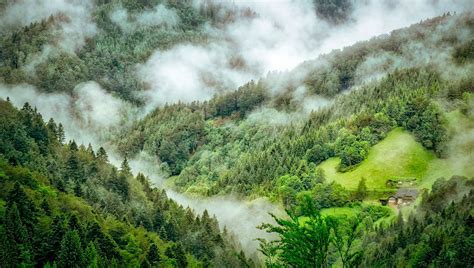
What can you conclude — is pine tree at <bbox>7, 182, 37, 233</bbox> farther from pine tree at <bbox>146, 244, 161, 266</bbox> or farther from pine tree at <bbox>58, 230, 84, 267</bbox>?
pine tree at <bbox>146, 244, 161, 266</bbox>

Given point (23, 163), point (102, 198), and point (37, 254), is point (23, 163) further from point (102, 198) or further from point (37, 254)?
point (37, 254)

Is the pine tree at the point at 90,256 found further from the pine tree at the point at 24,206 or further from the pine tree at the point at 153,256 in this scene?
the pine tree at the point at 153,256

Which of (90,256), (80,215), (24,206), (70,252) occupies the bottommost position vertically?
(70,252)

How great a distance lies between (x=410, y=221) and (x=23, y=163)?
351 ft

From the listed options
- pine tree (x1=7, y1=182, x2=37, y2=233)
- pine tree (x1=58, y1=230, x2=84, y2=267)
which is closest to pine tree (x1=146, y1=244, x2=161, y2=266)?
pine tree (x1=7, y1=182, x2=37, y2=233)

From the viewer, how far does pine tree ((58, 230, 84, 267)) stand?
9638cm

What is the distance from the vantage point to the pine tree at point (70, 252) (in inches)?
3794

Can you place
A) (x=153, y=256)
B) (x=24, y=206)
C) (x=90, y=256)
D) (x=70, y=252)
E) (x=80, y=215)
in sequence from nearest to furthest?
(x=70, y=252), (x=90, y=256), (x=24, y=206), (x=153, y=256), (x=80, y=215)

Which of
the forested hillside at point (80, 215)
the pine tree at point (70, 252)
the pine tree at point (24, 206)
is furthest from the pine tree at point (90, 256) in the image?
the pine tree at point (24, 206)

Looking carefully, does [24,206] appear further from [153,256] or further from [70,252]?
[153,256]

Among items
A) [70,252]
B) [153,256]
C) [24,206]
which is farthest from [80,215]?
[70,252]

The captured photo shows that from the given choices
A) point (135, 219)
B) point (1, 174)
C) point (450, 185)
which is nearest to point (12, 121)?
point (135, 219)

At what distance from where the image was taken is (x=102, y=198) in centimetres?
16600

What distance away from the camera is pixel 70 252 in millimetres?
97312
